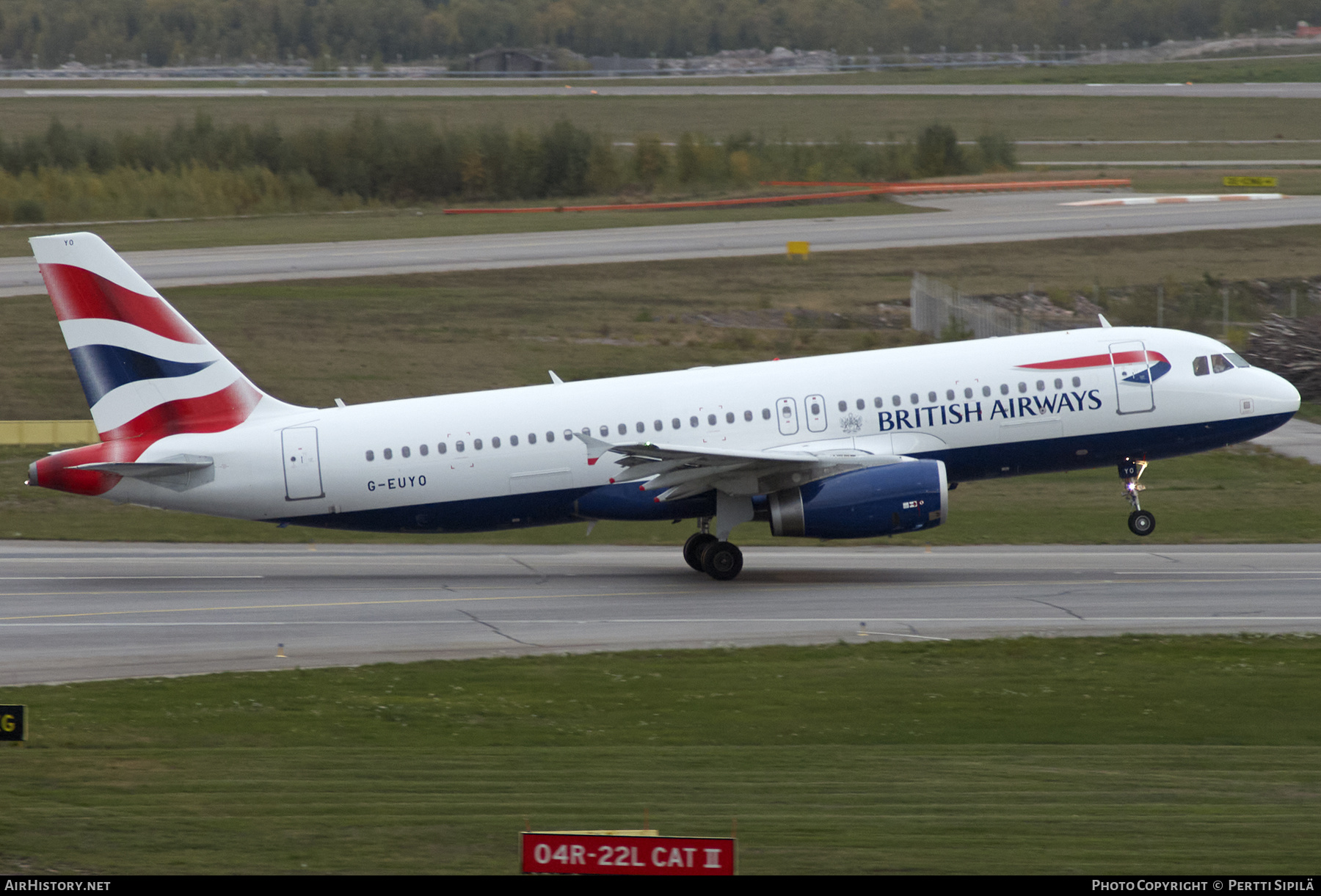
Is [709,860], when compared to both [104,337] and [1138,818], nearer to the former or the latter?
[1138,818]

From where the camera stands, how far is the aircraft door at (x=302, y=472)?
1176 inches

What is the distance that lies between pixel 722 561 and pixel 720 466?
7.36ft

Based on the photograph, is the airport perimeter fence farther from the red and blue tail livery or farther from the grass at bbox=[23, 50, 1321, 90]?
the grass at bbox=[23, 50, 1321, 90]

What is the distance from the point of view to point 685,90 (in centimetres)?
13925

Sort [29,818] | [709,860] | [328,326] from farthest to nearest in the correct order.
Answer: [328,326] → [29,818] → [709,860]

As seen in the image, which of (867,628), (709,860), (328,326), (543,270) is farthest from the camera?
(543,270)

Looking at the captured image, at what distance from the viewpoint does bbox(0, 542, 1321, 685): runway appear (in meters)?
24.9

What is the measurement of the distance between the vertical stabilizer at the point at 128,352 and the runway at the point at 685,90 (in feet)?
325

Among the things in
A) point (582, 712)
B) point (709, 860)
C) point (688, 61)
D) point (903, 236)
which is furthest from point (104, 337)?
point (688, 61)

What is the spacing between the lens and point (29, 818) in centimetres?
1409

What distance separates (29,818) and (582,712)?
7726 mm

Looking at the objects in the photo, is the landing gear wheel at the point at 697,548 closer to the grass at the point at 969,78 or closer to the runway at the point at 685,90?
the runway at the point at 685,90

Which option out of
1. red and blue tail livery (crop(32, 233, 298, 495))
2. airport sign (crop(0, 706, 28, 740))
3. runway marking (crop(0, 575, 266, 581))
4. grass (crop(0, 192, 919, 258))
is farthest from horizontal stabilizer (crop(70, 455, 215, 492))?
grass (crop(0, 192, 919, 258))

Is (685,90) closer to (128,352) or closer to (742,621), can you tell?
(128,352)
